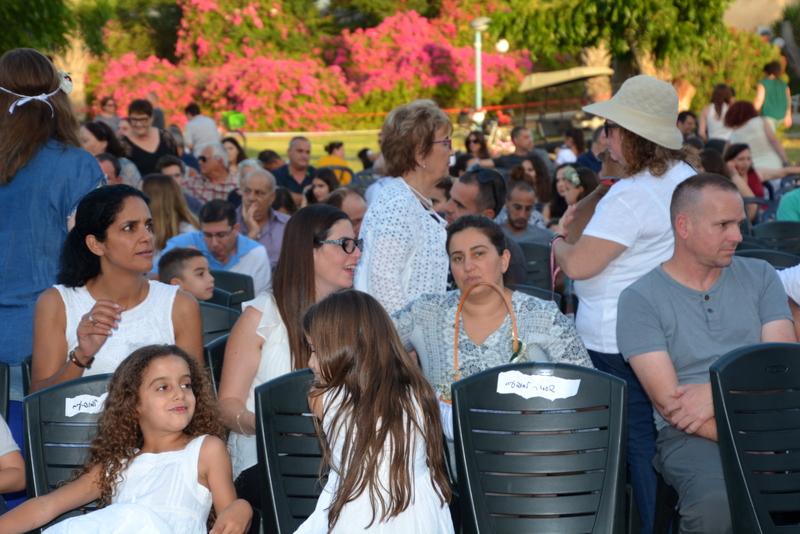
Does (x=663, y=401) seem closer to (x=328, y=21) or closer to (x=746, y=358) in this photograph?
(x=746, y=358)

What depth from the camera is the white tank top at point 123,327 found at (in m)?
3.22

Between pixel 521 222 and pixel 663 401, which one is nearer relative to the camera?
pixel 663 401

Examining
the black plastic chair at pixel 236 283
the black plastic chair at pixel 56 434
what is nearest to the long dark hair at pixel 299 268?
the black plastic chair at pixel 56 434

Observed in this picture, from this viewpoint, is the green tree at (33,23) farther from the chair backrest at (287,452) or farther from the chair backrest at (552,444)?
the chair backrest at (552,444)

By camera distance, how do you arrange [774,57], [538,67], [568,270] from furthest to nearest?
[538,67] < [774,57] < [568,270]

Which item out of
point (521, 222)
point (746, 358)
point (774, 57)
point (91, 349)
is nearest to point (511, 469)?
point (746, 358)

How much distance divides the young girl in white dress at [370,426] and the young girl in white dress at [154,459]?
0.52 meters

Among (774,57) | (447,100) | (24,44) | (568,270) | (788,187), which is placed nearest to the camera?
(568,270)

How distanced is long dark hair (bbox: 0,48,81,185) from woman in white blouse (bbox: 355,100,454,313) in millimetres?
1386

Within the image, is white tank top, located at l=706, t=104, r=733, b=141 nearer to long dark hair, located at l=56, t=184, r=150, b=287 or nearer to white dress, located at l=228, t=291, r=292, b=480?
white dress, located at l=228, t=291, r=292, b=480

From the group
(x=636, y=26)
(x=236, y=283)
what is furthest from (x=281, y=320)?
(x=636, y=26)

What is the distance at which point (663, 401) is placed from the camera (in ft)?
9.96

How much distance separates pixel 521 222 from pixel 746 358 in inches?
148

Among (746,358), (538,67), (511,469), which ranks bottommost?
(511,469)
